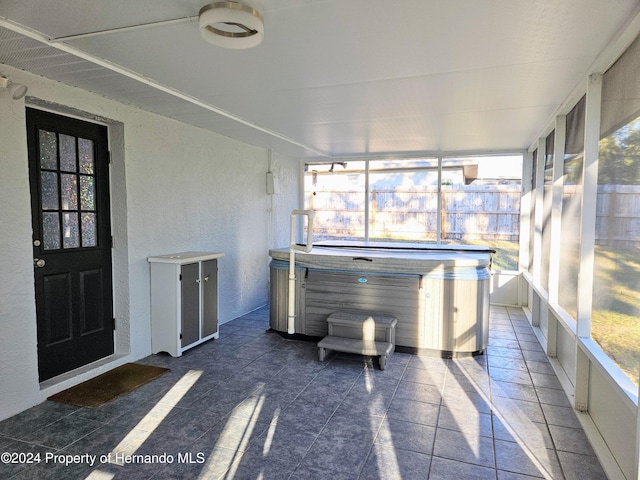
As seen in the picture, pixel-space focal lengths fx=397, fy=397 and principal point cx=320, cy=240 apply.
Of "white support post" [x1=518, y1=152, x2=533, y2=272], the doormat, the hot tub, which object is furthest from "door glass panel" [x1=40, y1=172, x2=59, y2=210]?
"white support post" [x1=518, y1=152, x2=533, y2=272]

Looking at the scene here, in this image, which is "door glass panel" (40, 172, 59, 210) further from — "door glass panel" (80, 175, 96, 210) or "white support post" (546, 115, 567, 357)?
"white support post" (546, 115, 567, 357)

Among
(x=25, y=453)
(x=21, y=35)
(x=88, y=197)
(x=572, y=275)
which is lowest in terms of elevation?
(x=25, y=453)

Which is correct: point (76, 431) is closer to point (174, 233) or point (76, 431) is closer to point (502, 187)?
point (174, 233)

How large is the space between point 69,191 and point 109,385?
66.9 inches

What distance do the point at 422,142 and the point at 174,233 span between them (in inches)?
142

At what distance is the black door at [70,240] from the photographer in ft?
10.4

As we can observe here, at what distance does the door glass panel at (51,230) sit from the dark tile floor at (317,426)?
125 centimetres

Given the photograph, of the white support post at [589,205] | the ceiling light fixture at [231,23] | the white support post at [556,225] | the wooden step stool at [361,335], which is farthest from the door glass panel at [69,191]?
the white support post at [556,225]

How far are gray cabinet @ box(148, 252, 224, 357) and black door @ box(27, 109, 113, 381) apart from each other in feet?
1.39

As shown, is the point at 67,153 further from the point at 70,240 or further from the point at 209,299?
the point at 209,299

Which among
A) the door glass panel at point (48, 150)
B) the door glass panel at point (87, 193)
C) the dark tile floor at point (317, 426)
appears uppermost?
the door glass panel at point (48, 150)

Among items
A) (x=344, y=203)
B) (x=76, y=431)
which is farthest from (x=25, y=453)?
(x=344, y=203)

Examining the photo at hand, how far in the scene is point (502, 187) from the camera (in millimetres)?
6562

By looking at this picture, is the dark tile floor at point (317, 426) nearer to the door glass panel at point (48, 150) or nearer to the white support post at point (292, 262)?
the white support post at point (292, 262)
